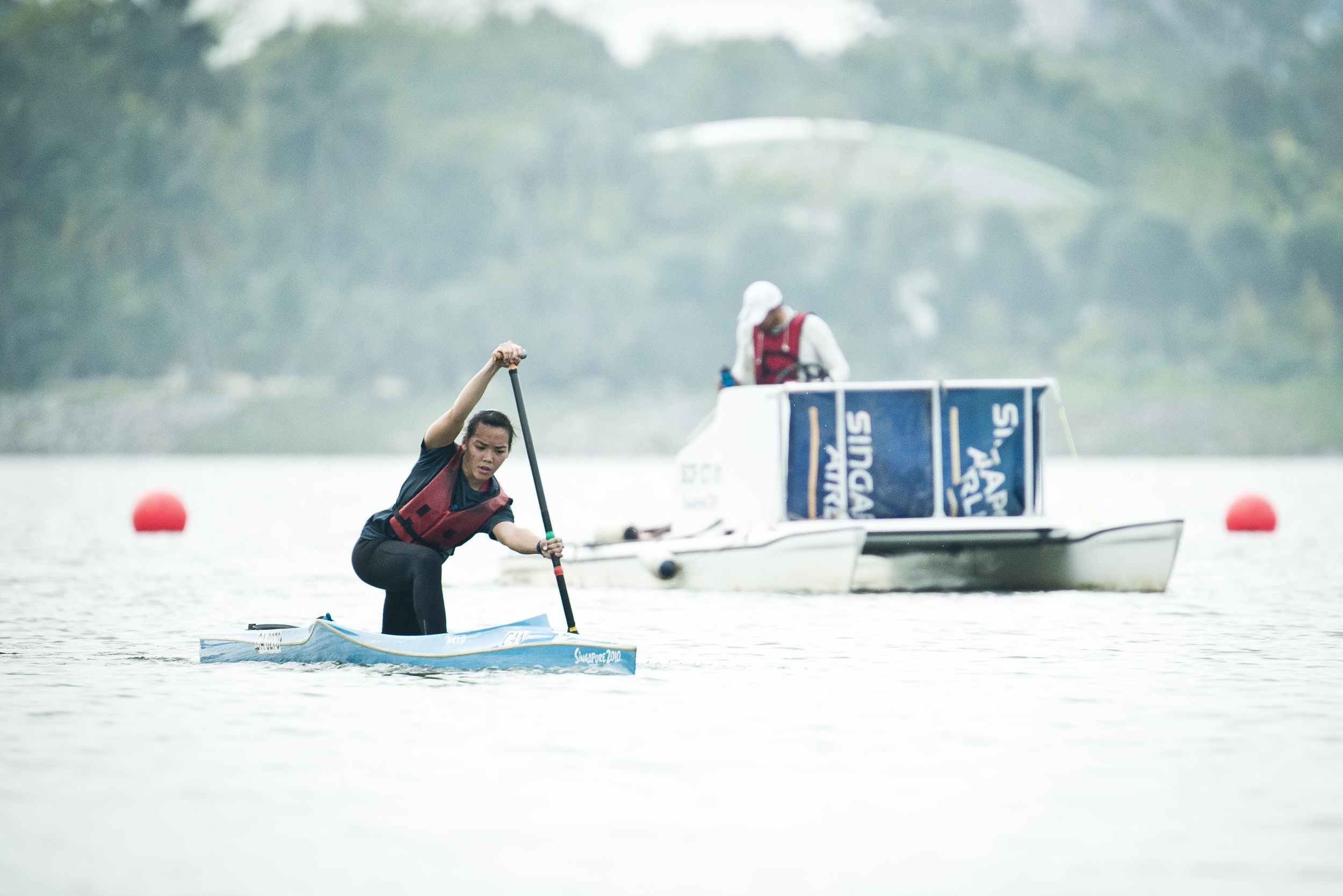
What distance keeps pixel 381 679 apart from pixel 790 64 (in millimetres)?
91754

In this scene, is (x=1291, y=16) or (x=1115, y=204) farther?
(x=1291, y=16)

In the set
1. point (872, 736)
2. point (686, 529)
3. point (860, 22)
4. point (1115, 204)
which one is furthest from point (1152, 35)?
point (872, 736)

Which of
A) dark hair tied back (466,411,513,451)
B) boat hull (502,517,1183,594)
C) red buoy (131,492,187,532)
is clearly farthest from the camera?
red buoy (131,492,187,532)

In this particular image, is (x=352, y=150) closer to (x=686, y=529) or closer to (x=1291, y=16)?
(x=1291, y=16)

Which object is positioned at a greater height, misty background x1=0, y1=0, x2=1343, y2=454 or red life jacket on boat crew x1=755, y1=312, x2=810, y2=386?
misty background x1=0, y1=0, x2=1343, y2=454

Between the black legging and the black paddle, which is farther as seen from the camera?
the black paddle

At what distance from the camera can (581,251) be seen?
2891 inches

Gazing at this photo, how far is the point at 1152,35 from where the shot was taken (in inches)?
4262

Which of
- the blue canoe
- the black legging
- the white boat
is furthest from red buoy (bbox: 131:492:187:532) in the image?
the black legging

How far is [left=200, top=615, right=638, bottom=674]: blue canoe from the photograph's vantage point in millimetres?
9039

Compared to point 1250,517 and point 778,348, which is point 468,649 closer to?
point 778,348

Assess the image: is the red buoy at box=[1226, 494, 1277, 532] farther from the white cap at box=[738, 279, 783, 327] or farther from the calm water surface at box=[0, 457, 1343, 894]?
the white cap at box=[738, 279, 783, 327]

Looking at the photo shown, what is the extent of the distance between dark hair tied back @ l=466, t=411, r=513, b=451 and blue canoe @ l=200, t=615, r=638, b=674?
90 centimetres

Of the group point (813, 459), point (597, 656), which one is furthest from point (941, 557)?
point (597, 656)
